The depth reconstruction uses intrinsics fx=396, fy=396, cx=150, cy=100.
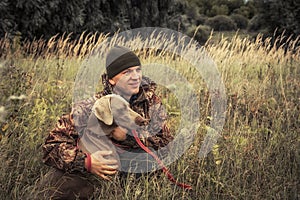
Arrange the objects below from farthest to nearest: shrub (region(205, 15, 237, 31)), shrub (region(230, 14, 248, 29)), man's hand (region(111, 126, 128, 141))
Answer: shrub (region(230, 14, 248, 29)) → shrub (region(205, 15, 237, 31)) → man's hand (region(111, 126, 128, 141))

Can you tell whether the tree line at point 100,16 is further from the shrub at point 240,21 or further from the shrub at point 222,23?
the shrub at point 240,21

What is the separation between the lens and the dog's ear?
218 cm

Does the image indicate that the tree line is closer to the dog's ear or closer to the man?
the man

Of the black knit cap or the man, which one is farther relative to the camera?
the black knit cap

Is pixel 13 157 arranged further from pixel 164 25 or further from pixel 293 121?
pixel 164 25

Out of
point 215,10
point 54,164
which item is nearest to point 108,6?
point 54,164

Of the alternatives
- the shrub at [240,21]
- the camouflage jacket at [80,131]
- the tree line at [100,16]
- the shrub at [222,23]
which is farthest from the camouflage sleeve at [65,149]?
the shrub at [240,21]

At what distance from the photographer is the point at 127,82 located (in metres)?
2.30

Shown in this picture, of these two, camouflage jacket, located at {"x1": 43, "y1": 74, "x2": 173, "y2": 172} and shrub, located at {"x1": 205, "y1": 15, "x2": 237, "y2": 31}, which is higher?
camouflage jacket, located at {"x1": 43, "y1": 74, "x2": 173, "y2": 172}

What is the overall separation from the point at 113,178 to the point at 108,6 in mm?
10664

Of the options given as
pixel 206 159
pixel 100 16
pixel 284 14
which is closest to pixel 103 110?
pixel 206 159

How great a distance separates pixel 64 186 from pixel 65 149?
0.74ft

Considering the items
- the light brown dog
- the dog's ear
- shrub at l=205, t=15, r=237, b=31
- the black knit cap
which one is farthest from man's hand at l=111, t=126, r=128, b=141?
shrub at l=205, t=15, r=237, b=31

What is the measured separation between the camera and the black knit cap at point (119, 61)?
2314mm
